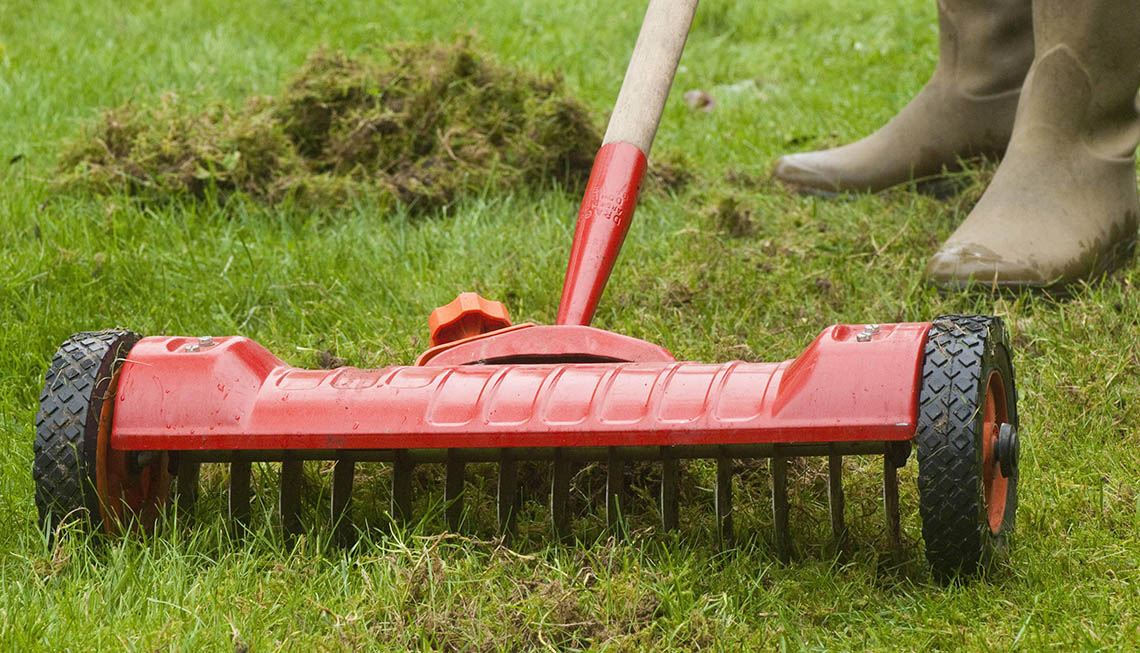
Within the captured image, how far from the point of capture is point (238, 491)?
6.57ft

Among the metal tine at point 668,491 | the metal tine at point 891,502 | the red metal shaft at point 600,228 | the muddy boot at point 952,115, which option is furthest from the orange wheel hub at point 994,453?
the muddy boot at point 952,115

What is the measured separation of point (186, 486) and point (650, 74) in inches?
47.5

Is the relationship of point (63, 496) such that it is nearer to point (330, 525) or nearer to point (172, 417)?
point (172, 417)

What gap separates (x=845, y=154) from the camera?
3762 millimetres

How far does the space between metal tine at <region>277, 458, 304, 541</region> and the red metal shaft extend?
0.57m

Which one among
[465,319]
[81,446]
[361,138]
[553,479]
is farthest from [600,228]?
[361,138]

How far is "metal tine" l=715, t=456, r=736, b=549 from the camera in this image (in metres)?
1.89

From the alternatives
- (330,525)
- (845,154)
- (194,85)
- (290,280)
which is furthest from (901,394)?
(194,85)

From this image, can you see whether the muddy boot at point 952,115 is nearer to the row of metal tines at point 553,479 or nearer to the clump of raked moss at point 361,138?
the clump of raked moss at point 361,138

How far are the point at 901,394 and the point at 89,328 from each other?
1.92m

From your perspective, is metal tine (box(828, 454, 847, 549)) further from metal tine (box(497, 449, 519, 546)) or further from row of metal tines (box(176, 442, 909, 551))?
metal tine (box(497, 449, 519, 546))

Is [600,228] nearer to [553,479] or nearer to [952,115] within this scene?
[553,479]

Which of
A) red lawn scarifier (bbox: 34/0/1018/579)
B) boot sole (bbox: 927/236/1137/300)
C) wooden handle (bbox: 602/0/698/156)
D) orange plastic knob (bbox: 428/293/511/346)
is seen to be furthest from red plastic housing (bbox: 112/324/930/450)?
boot sole (bbox: 927/236/1137/300)

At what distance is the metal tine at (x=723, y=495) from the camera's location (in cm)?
189
